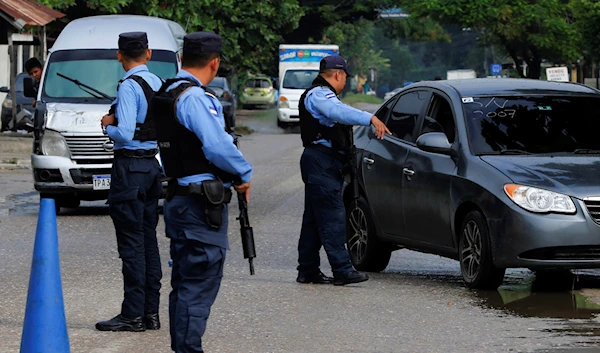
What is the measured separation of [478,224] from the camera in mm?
9680

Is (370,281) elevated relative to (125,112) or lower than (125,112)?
lower

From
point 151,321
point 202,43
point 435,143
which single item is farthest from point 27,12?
point 202,43

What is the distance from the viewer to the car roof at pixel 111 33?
55.8ft

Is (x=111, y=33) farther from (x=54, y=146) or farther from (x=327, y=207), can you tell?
(x=327, y=207)

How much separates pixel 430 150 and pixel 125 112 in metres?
2.80

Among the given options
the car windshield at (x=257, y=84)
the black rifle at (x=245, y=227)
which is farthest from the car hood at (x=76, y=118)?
the car windshield at (x=257, y=84)

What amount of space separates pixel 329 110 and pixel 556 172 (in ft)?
5.67

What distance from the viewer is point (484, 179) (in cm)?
965

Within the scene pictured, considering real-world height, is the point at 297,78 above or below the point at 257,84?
above

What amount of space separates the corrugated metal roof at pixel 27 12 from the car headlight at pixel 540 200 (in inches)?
787

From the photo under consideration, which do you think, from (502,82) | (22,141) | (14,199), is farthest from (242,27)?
(502,82)

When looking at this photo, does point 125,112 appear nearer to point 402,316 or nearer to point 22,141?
point 402,316

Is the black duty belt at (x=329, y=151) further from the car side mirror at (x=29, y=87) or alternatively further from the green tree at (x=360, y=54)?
the green tree at (x=360, y=54)

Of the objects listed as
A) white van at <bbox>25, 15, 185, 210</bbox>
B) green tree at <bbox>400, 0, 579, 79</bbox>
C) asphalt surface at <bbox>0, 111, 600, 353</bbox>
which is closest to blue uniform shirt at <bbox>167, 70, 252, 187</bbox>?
asphalt surface at <bbox>0, 111, 600, 353</bbox>
